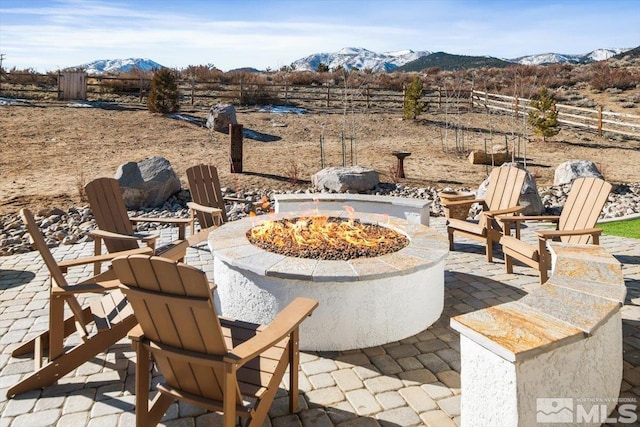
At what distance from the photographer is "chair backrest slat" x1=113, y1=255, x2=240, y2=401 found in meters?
1.86

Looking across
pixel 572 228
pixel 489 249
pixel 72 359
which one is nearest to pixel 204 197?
pixel 72 359

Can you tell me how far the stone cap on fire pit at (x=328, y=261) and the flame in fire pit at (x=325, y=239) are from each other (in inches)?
4.8

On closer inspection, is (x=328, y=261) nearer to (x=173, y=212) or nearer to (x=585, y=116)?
(x=173, y=212)

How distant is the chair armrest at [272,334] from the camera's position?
190 centimetres

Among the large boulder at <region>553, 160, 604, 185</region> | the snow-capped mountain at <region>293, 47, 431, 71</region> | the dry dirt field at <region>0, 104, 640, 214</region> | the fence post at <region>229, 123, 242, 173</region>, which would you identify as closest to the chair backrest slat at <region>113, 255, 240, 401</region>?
the dry dirt field at <region>0, 104, 640, 214</region>

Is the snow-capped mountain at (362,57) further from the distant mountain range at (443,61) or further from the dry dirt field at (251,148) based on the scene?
the dry dirt field at (251,148)

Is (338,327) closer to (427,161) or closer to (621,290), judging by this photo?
(621,290)

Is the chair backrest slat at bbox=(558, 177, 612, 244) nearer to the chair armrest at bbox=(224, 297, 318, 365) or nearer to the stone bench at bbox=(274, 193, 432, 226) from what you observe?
the stone bench at bbox=(274, 193, 432, 226)

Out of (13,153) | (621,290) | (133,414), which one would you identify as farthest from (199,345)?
(13,153)

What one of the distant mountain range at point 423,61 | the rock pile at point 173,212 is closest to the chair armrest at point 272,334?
the rock pile at point 173,212

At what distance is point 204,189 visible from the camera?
5473 mm

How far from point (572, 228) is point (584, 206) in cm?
24

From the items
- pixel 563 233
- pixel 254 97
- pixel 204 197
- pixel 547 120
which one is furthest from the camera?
pixel 254 97

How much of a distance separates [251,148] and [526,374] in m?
11.6
